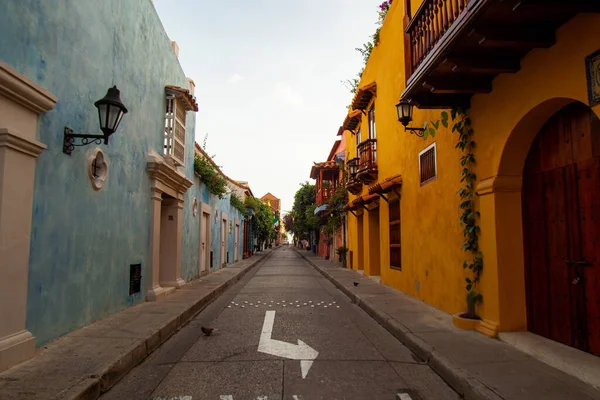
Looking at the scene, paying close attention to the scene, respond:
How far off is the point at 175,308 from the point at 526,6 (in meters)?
7.17

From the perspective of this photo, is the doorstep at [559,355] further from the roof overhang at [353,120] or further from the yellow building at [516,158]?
the roof overhang at [353,120]

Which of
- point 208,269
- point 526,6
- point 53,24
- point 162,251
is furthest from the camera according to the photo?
point 208,269

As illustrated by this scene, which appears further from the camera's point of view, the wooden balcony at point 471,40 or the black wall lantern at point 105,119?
the black wall lantern at point 105,119

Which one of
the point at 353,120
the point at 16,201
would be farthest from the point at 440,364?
the point at 353,120

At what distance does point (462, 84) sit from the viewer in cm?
588

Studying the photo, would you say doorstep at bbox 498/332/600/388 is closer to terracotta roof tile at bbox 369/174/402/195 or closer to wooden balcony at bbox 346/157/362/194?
terracotta roof tile at bbox 369/174/402/195

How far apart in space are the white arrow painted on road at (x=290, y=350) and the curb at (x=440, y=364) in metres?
1.31

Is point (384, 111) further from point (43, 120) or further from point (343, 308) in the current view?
point (43, 120)

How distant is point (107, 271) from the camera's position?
692 cm

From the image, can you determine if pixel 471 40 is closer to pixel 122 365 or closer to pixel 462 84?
pixel 462 84

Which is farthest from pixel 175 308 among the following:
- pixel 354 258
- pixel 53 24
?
pixel 354 258

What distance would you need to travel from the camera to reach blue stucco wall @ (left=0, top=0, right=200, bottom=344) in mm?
4820

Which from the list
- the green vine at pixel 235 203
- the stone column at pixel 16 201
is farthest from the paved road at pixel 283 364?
the green vine at pixel 235 203

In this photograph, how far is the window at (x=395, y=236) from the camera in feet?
35.8
